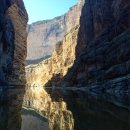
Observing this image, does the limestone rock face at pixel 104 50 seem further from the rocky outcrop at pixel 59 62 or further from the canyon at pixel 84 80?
the rocky outcrop at pixel 59 62

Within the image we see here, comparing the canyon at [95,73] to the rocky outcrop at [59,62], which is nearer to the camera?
the canyon at [95,73]

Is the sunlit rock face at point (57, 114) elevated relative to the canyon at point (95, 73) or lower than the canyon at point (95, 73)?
lower

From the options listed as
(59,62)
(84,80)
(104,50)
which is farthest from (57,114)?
(59,62)

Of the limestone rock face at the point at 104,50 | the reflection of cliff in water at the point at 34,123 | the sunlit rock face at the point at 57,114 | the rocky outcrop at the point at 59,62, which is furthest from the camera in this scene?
the rocky outcrop at the point at 59,62

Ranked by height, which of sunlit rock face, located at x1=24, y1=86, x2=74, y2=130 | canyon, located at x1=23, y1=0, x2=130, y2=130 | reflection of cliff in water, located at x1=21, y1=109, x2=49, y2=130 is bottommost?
reflection of cliff in water, located at x1=21, y1=109, x2=49, y2=130

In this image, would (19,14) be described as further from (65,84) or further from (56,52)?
(65,84)

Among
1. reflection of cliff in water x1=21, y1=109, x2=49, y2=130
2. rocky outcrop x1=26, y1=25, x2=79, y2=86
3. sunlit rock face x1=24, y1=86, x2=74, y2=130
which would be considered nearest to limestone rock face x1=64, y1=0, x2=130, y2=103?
sunlit rock face x1=24, y1=86, x2=74, y2=130

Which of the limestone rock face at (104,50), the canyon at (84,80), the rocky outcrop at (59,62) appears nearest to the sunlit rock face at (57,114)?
the canyon at (84,80)

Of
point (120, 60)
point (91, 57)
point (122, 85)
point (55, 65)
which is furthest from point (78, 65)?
point (55, 65)

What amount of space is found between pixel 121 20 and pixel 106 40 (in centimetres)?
549

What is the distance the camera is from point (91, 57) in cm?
5903

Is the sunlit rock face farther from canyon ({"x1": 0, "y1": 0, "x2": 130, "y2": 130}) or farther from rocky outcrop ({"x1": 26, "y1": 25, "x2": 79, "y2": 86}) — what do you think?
rocky outcrop ({"x1": 26, "y1": 25, "x2": 79, "y2": 86})

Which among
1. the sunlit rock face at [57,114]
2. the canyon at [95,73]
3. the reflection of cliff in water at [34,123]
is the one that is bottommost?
the reflection of cliff in water at [34,123]

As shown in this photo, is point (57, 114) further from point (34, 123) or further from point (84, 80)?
point (84, 80)
